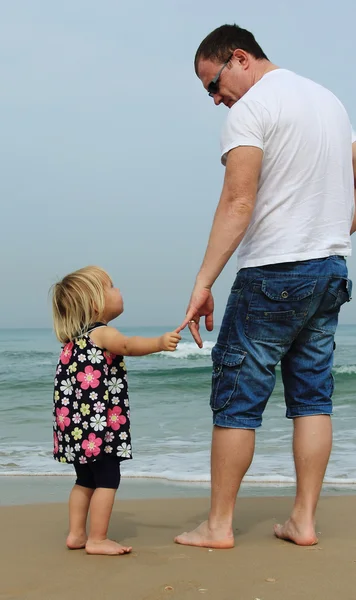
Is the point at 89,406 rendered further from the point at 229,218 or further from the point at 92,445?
the point at 229,218

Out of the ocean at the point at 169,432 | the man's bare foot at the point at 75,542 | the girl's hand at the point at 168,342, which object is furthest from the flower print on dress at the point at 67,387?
the ocean at the point at 169,432

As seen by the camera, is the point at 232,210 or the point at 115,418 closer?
the point at 232,210

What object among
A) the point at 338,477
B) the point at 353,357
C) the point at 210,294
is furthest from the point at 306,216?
the point at 353,357

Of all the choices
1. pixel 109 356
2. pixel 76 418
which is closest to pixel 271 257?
pixel 109 356

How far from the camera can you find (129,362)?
1919cm

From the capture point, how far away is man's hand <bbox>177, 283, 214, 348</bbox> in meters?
2.78

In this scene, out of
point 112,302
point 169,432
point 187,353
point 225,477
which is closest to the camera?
point 225,477

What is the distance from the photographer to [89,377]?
2.85 meters

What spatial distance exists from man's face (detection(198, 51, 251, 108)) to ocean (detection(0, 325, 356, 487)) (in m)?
2.64

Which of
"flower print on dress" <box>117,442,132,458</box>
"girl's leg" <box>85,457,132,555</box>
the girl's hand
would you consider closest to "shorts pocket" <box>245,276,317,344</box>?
the girl's hand

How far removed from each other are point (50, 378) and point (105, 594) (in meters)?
12.1

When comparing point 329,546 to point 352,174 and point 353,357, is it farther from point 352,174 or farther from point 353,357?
point 353,357

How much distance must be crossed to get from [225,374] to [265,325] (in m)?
0.25

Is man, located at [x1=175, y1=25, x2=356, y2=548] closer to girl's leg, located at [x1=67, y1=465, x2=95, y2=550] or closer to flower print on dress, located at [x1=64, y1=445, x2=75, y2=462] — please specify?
girl's leg, located at [x1=67, y1=465, x2=95, y2=550]
